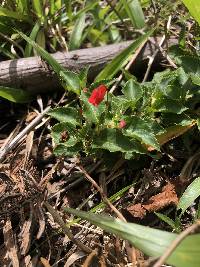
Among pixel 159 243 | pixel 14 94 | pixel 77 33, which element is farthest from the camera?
pixel 77 33

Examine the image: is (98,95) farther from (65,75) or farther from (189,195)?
(189,195)

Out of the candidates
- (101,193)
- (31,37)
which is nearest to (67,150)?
(101,193)

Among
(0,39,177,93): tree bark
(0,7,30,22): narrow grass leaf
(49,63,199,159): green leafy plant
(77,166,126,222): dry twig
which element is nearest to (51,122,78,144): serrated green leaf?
(49,63,199,159): green leafy plant

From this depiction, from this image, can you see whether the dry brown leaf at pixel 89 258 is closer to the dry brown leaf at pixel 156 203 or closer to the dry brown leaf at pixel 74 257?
the dry brown leaf at pixel 74 257

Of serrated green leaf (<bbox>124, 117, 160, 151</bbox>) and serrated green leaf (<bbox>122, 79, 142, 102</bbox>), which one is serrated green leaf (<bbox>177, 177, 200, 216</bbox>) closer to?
serrated green leaf (<bbox>124, 117, 160, 151</bbox>)

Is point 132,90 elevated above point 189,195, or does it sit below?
above

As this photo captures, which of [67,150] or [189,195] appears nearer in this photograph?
[189,195]
